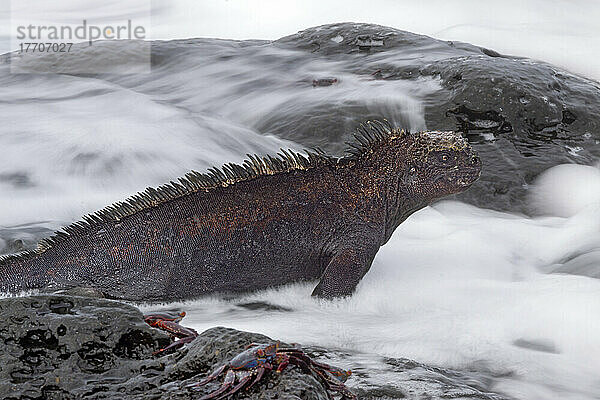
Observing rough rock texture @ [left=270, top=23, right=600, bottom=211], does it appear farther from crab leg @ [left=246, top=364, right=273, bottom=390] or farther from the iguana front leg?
crab leg @ [left=246, top=364, right=273, bottom=390]

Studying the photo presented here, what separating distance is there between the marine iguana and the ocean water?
0.18m

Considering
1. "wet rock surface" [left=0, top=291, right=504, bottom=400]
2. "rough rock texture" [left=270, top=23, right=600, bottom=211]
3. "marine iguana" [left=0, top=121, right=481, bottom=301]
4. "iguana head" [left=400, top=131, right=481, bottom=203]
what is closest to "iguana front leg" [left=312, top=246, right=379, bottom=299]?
"marine iguana" [left=0, top=121, right=481, bottom=301]

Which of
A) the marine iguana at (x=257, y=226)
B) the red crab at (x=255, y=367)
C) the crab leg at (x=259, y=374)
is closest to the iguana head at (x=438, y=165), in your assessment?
the marine iguana at (x=257, y=226)

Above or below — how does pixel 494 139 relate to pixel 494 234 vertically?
above

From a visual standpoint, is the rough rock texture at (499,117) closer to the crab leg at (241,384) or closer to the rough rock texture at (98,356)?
the rough rock texture at (98,356)

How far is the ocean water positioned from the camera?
13.5 feet

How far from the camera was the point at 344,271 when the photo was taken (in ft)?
16.7

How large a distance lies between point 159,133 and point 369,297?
13.7 ft

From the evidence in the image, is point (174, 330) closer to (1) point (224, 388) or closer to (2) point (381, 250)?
(1) point (224, 388)

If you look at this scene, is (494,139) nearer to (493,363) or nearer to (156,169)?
(156,169)

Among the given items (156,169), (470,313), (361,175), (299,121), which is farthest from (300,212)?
(299,121)

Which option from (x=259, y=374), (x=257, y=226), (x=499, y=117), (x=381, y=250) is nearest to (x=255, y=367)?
(x=259, y=374)

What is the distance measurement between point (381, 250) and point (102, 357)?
3664mm

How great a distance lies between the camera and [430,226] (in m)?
6.57
